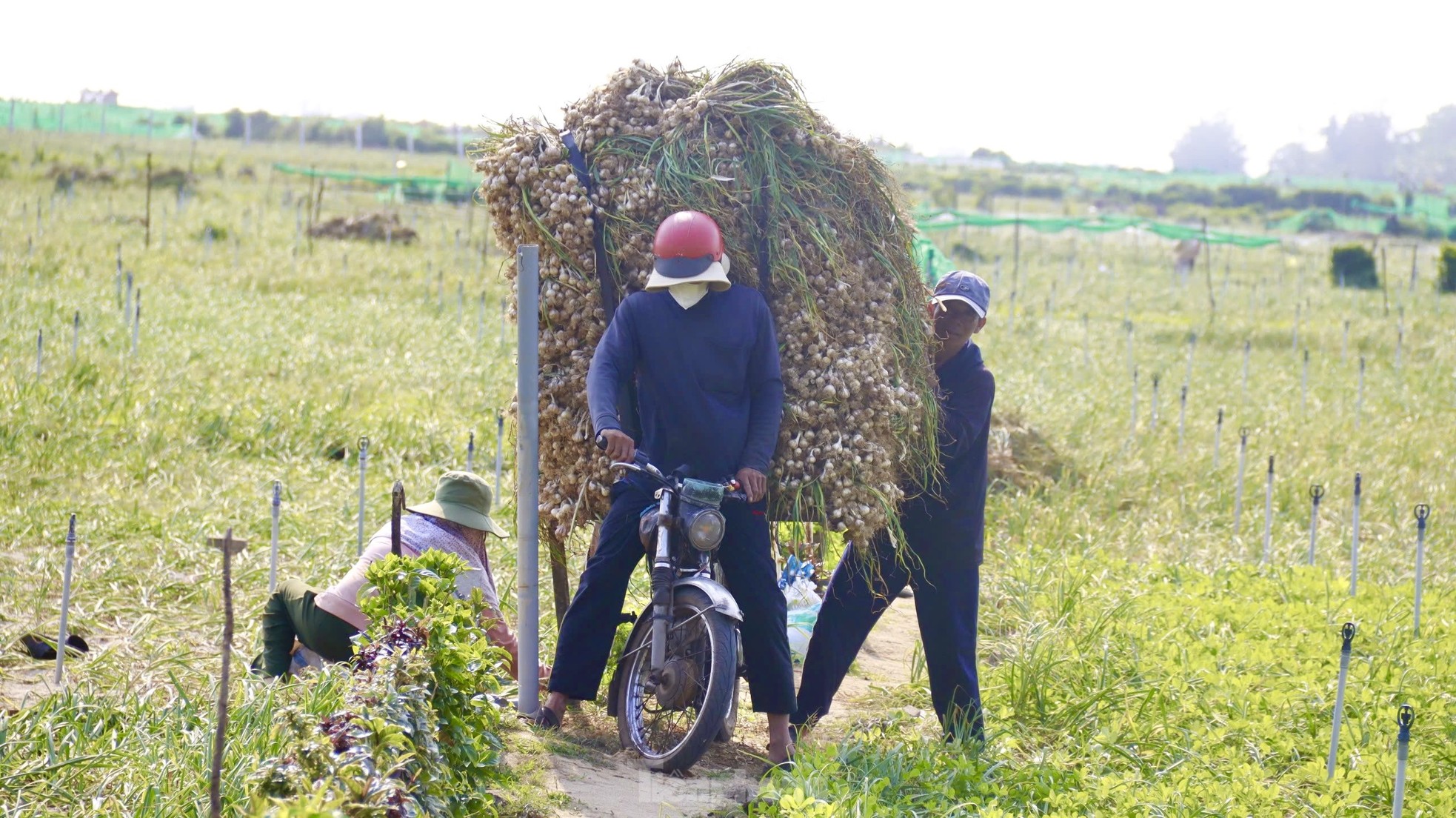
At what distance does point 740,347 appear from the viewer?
187 inches

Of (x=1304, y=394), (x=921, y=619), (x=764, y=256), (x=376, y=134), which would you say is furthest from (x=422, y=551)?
(x=376, y=134)

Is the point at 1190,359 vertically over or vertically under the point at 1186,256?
under

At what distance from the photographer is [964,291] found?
5.12 metres

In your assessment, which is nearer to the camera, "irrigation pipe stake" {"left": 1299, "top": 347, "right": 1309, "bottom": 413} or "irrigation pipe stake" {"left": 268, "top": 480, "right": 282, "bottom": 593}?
"irrigation pipe stake" {"left": 268, "top": 480, "right": 282, "bottom": 593}

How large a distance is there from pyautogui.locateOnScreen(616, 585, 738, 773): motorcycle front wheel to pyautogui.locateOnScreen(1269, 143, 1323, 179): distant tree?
180m

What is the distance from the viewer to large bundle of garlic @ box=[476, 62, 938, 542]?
4.99 metres

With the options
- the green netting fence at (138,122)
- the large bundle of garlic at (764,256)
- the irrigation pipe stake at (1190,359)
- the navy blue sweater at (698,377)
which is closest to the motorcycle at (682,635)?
the navy blue sweater at (698,377)

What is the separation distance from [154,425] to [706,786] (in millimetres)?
6240

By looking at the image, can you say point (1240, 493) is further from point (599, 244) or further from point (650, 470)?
point (650, 470)

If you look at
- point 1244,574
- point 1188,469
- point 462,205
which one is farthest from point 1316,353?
point 462,205

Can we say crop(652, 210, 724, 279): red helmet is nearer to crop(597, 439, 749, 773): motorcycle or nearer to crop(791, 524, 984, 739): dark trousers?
crop(597, 439, 749, 773): motorcycle

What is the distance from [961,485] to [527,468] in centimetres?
159

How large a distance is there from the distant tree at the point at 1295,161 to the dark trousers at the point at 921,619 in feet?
589

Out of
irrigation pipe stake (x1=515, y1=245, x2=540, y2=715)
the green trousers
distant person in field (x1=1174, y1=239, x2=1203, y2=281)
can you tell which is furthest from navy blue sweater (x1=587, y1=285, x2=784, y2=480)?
distant person in field (x1=1174, y1=239, x2=1203, y2=281)
